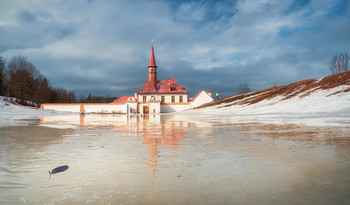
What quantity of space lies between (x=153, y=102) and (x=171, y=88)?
881 cm

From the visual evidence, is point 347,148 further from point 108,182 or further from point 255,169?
point 108,182

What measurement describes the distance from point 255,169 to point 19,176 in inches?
135

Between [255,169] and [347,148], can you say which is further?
[347,148]

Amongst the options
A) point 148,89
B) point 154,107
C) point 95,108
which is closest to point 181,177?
point 154,107

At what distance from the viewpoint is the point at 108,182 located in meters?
2.72

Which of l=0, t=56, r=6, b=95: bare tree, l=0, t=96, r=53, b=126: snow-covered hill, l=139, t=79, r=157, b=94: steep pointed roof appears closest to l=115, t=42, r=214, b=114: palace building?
l=139, t=79, r=157, b=94: steep pointed roof

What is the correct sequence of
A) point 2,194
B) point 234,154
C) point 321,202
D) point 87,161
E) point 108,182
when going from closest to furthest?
1. point 321,202
2. point 2,194
3. point 108,182
4. point 87,161
5. point 234,154

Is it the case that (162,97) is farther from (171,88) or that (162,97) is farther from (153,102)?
(153,102)

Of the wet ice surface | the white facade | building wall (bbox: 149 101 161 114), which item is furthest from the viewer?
building wall (bbox: 149 101 161 114)

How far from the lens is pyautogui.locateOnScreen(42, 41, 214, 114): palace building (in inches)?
1822

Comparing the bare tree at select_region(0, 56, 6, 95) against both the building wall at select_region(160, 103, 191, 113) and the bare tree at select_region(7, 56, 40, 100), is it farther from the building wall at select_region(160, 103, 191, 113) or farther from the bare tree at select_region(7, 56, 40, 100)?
the building wall at select_region(160, 103, 191, 113)

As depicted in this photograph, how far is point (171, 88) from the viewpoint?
178 feet

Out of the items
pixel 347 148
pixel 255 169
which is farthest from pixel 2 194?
pixel 347 148

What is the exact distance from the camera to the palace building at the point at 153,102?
1822 inches
